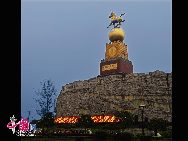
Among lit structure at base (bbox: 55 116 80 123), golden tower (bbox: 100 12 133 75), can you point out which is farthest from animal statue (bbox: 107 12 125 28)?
lit structure at base (bbox: 55 116 80 123)

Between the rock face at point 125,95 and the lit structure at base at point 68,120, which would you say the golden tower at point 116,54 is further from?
the lit structure at base at point 68,120

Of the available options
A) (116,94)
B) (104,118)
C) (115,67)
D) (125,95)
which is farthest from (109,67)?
(104,118)

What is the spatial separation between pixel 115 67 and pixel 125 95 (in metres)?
5.69

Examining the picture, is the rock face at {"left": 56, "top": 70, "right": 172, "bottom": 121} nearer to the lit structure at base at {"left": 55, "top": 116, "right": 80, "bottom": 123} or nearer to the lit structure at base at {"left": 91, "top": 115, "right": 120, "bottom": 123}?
the lit structure at base at {"left": 91, "top": 115, "right": 120, "bottom": 123}

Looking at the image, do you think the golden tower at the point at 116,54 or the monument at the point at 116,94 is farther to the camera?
the golden tower at the point at 116,54

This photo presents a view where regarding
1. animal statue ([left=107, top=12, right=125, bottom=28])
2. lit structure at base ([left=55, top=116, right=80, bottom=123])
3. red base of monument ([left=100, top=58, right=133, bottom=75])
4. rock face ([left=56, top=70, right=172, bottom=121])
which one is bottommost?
lit structure at base ([left=55, top=116, right=80, bottom=123])

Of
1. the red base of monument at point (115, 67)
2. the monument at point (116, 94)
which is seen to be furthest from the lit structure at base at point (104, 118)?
the red base of monument at point (115, 67)

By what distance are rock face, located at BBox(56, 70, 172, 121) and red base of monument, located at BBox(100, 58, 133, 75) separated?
246 cm

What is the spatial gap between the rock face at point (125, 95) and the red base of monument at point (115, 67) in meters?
2.46

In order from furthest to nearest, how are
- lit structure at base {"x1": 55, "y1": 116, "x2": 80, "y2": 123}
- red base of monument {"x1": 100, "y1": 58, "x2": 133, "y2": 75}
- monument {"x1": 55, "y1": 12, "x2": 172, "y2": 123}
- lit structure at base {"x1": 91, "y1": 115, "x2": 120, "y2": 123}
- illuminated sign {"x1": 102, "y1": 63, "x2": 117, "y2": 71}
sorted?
illuminated sign {"x1": 102, "y1": 63, "x2": 117, "y2": 71} < red base of monument {"x1": 100, "y1": 58, "x2": 133, "y2": 75} < monument {"x1": 55, "y1": 12, "x2": 172, "y2": 123} < lit structure at base {"x1": 55, "y1": 116, "x2": 80, "y2": 123} < lit structure at base {"x1": 91, "y1": 115, "x2": 120, "y2": 123}

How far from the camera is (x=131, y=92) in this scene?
4522cm

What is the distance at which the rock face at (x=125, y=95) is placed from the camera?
43.9 m

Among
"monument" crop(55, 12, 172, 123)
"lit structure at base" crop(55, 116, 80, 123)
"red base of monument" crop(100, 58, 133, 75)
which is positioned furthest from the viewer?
"red base of monument" crop(100, 58, 133, 75)

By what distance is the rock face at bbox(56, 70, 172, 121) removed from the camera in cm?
4388
